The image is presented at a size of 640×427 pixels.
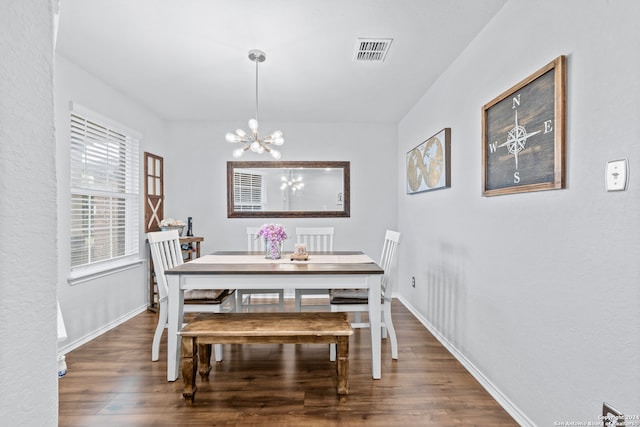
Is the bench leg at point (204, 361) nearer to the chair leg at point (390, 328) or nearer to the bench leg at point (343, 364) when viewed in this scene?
the bench leg at point (343, 364)

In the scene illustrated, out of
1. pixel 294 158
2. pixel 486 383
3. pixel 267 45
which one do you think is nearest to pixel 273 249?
pixel 267 45

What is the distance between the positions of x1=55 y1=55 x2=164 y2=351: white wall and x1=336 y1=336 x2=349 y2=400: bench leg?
2292 millimetres

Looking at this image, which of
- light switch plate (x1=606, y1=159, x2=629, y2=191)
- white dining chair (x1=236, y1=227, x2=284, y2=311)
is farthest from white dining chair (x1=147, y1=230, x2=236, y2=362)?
light switch plate (x1=606, y1=159, x2=629, y2=191)

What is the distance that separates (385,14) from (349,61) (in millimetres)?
665

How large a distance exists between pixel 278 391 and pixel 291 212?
2.77 metres

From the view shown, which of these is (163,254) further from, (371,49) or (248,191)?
(371,49)

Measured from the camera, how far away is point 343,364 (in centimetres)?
207

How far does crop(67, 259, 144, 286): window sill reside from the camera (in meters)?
2.85

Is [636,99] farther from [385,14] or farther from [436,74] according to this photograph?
[436,74]

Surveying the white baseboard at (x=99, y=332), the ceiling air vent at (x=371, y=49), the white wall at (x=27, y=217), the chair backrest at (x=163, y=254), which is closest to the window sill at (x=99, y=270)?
the white baseboard at (x=99, y=332)

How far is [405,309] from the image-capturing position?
4.00m

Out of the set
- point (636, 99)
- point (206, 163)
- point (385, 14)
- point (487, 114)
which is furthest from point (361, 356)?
point (206, 163)

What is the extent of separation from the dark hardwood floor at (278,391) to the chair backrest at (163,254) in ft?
2.08

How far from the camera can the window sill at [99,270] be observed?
2854 millimetres
